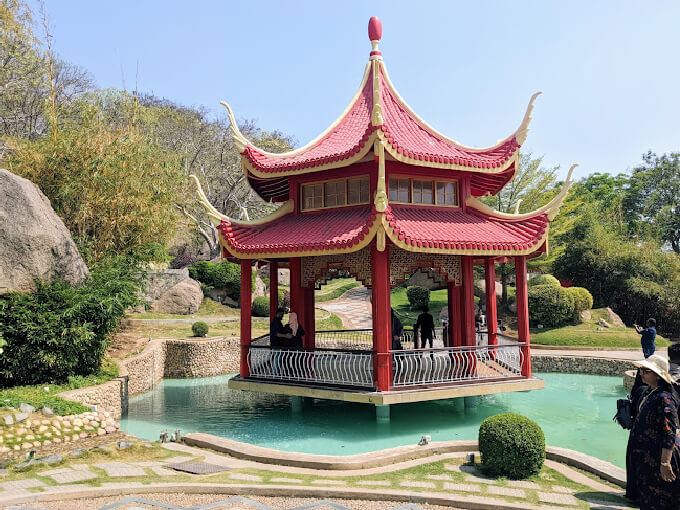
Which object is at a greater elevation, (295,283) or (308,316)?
(295,283)

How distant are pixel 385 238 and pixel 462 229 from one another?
252 centimetres

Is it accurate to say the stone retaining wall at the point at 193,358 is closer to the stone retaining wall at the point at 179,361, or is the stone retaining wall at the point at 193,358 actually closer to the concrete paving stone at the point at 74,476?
the stone retaining wall at the point at 179,361

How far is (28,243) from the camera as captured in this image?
41.5 ft

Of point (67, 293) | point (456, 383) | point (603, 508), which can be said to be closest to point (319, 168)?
point (456, 383)

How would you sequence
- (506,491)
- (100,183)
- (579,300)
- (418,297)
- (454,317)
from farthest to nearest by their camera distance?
(418,297), (579,300), (100,183), (454,317), (506,491)

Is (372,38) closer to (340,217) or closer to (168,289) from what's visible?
(340,217)

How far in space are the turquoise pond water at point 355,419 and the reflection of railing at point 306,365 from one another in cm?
104

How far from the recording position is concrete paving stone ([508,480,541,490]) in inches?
265

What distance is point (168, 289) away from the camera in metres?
28.5

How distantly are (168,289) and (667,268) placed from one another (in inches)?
1070

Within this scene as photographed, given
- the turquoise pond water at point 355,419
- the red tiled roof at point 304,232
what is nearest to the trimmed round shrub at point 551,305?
the turquoise pond water at point 355,419

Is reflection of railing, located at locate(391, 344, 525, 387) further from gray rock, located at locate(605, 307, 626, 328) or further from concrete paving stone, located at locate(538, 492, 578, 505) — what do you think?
gray rock, located at locate(605, 307, 626, 328)

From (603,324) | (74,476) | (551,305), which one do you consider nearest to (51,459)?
(74,476)

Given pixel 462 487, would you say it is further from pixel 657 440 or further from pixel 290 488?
pixel 657 440
